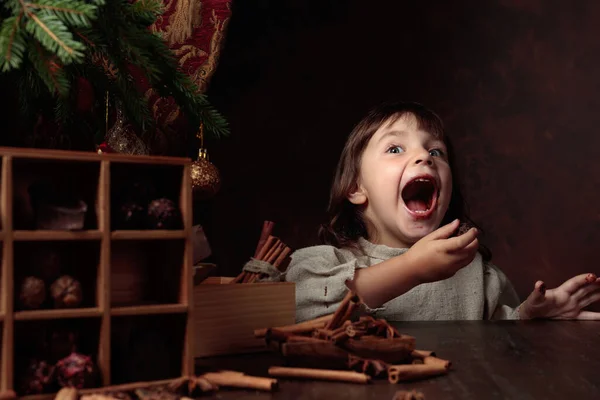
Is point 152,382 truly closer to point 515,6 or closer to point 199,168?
point 199,168

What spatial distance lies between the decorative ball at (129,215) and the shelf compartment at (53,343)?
12 cm

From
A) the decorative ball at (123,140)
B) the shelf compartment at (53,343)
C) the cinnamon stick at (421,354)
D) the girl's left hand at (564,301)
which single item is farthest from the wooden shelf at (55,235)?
the girl's left hand at (564,301)

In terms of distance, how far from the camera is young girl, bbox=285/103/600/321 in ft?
4.74

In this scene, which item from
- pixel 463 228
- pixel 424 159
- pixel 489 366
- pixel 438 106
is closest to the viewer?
pixel 489 366

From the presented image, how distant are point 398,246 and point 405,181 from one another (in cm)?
18

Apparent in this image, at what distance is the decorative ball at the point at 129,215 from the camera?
894mm

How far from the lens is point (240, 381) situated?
916mm

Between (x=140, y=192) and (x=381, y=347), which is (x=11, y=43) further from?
(x=381, y=347)

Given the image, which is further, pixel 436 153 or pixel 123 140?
pixel 436 153

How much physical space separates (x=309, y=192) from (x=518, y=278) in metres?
0.66

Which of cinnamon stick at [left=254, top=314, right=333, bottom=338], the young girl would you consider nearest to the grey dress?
the young girl

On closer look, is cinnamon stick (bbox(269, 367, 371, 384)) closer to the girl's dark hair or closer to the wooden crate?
the wooden crate

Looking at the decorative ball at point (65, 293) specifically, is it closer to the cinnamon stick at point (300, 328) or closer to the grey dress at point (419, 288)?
the cinnamon stick at point (300, 328)

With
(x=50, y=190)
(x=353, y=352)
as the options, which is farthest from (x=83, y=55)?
(x=353, y=352)
